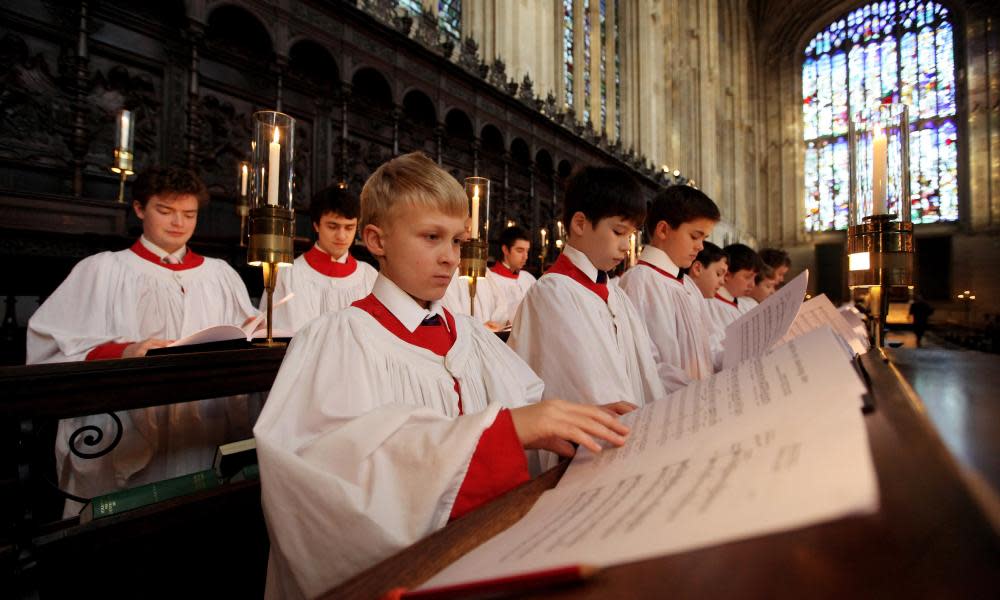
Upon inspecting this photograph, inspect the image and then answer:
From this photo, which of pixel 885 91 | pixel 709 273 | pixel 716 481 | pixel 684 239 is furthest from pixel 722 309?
pixel 885 91

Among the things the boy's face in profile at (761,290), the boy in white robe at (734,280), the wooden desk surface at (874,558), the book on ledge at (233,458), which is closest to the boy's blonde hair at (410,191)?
the wooden desk surface at (874,558)

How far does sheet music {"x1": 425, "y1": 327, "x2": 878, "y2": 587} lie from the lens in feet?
0.96

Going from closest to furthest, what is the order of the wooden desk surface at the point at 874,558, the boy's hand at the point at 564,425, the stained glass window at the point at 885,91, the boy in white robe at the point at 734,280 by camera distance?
the wooden desk surface at the point at 874,558
the boy's hand at the point at 564,425
the boy in white robe at the point at 734,280
the stained glass window at the point at 885,91

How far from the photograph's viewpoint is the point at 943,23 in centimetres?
2077

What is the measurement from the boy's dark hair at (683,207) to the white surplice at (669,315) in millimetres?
207

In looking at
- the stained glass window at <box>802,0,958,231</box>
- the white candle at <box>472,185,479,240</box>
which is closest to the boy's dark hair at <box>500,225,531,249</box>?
the white candle at <box>472,185,479,240</box>

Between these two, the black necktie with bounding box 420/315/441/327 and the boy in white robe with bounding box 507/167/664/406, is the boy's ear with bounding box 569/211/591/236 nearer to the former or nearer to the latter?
the boy in white robe with bounding box 507/167/664/406

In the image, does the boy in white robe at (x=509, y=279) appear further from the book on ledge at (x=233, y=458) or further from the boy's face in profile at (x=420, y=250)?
the boy's face in profile at (x=420, y=250)

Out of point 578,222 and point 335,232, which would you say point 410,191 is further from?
point 335,232

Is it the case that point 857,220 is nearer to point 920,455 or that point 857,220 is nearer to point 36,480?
point 920,455

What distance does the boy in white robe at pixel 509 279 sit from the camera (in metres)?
5.33

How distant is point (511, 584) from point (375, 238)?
1.02 metres

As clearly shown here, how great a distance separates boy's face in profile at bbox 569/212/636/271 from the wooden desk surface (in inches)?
56.7

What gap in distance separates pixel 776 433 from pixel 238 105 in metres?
5.71
